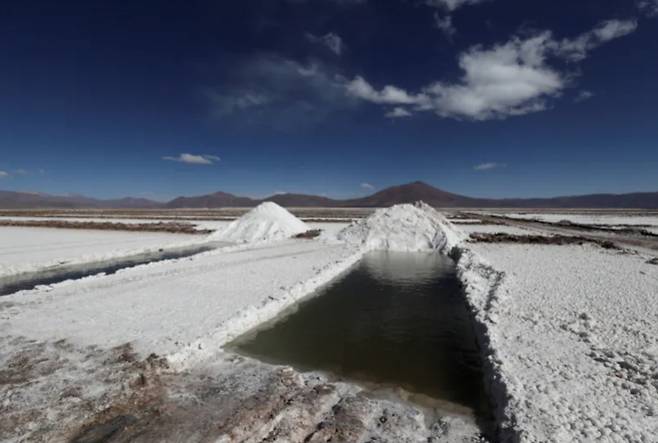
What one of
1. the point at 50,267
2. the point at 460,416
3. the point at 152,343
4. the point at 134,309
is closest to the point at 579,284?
the point at 460,416

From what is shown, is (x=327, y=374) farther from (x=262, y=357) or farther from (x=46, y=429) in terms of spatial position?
(x=46, y=429)

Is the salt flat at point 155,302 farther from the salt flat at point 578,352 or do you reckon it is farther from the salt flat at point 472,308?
the salt flat at point 578,352

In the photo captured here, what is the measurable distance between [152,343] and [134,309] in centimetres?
278

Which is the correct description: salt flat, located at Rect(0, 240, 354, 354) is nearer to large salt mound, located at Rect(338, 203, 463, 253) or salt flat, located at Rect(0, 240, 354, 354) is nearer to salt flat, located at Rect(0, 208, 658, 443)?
salt flat, located at Rect(0, 208, 658, 443)

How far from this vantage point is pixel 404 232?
23688 millimetres

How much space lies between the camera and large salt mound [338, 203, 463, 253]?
74.4 feet

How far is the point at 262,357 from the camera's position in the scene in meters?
7.30

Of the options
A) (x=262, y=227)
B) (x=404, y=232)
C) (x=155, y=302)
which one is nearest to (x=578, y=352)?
(x=155, y=302)

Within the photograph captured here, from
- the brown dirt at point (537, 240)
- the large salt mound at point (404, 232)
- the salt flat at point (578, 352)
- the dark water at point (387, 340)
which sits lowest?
the dark water at point (387, 340)

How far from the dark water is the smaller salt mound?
15.0 m

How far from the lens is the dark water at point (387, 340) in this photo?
21.0 ft

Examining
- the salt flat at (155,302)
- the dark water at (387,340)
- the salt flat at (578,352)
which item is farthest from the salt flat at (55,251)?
the salt flat at (578,352)

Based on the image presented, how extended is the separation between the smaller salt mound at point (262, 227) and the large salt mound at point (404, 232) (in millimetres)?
5260

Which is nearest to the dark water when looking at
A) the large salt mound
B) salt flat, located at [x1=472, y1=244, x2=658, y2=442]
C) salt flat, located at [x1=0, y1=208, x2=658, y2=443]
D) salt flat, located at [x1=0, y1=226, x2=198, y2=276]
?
salt flat, located at [x1=0, y1=208, x2=658, y2=443]
